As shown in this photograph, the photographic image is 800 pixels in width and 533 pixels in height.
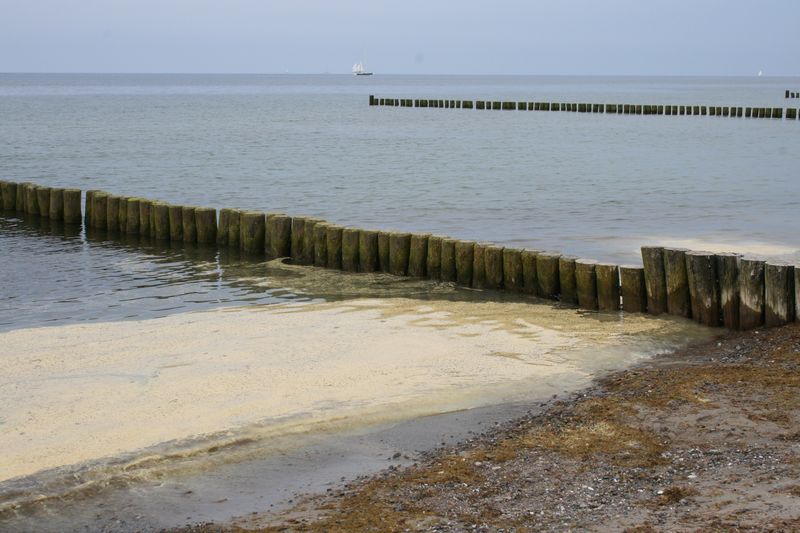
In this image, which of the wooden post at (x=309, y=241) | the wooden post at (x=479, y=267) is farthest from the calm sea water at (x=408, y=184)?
the wooden post at (x=479, y=267)

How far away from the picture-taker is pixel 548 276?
13648 millimetres

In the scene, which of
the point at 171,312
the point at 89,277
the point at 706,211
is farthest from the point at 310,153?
the point at 171,312

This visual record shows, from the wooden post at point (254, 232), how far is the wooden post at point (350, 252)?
2.28 meters

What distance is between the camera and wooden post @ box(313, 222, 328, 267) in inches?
658

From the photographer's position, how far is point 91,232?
21.4 m

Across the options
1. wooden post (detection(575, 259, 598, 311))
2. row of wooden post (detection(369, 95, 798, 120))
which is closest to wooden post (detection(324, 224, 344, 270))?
wooden post (detection(575, 259, 598, 311))

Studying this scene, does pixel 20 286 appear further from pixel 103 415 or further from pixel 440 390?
pixel 440 390

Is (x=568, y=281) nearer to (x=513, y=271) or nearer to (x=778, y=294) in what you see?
(x=513, y=271)

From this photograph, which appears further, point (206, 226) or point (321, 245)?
point (206, 226)

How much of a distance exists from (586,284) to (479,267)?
1.97m

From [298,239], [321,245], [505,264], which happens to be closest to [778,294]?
[505,264]

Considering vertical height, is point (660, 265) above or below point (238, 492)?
above

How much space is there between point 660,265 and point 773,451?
5281 mm

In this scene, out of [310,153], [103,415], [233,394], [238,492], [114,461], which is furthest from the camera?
[310,153]
